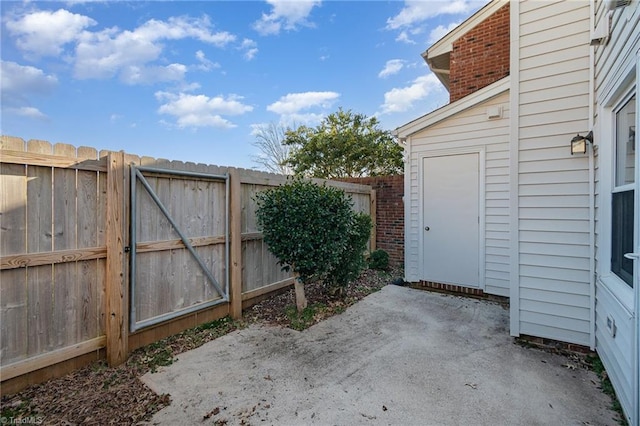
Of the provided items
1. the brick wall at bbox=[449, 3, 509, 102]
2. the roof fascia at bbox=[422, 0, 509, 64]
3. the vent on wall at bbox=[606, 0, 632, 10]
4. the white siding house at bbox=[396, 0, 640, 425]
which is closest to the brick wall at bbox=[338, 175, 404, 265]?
the white siding house at bbox=[396, 0, 640, 425]

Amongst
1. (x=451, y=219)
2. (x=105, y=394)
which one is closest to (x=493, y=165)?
(x=451, y=219)

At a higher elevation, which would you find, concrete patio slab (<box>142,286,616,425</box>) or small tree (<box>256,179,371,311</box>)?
small tree (<box>256,179,371,311</box>)

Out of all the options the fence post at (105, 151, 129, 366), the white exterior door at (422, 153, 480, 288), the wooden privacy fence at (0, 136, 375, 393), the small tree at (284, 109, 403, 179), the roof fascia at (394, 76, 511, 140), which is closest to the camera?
the wooden privacy fence at (0, 136, 375, 393)

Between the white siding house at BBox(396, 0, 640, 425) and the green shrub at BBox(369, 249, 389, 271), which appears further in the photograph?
the green shrub at BBox(369, 249, 389, 271)

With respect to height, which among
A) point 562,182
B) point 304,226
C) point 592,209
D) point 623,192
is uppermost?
point 562,182

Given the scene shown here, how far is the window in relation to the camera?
6.68 ft

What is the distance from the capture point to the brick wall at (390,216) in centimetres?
673

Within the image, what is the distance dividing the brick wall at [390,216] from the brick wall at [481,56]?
226 centimetres

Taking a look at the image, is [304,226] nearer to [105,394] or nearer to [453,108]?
[105,394]

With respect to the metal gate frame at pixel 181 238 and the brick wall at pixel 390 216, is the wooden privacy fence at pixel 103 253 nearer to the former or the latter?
the metal gate frame at pixel 181 238

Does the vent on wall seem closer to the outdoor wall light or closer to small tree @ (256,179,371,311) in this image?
the outdoor wall light

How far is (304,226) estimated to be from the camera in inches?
141

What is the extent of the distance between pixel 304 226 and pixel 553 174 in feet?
9.10

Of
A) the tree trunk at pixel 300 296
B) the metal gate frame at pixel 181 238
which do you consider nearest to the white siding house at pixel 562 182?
the tree trunk at pixel 300 296
